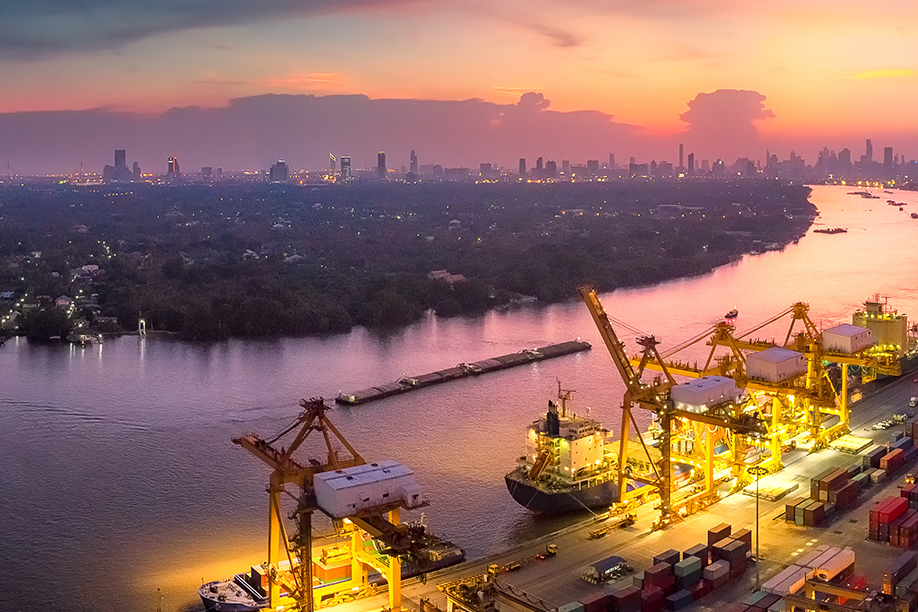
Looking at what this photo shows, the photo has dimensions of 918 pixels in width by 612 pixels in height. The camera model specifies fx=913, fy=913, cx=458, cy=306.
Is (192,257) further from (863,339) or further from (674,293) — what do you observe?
(863,339)

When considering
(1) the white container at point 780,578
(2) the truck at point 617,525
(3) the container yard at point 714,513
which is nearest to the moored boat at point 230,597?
(3) the container yard at point 714,513

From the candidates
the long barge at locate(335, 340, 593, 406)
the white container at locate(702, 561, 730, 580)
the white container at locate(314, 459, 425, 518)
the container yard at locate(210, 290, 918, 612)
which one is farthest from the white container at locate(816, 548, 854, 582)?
the long barge at locate(335, 340, 593, 406)

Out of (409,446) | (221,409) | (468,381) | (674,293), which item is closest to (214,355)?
(221,409)

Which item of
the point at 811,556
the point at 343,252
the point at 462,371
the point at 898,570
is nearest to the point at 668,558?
the point at 811,556

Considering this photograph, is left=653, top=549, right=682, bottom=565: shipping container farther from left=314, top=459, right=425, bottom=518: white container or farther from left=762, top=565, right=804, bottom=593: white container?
left=314, top=459, right=425, bottom=518: white container

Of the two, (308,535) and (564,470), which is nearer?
(308,535)

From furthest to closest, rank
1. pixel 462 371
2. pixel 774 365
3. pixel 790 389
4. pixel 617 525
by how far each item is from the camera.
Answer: pixel 462 371 → pixel 774 365 → pixel 790 389 → pixel 617 525

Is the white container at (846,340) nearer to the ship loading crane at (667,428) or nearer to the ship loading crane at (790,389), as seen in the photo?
the ship loading crane at (790,389)

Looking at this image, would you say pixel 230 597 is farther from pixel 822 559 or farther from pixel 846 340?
pixel 846 340
